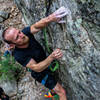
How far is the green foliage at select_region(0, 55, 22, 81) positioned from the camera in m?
4.34

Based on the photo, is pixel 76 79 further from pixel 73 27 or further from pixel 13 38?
pixel 13 38

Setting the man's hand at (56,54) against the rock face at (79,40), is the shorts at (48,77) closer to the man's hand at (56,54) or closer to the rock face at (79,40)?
the rock face at (79,40)

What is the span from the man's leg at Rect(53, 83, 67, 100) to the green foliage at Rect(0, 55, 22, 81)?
1866mm

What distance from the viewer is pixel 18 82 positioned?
4598 millimetres

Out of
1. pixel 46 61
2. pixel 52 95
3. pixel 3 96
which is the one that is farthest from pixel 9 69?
pixel 46 61


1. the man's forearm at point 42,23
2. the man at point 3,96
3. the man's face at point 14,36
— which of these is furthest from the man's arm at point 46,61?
the man at point 3,96

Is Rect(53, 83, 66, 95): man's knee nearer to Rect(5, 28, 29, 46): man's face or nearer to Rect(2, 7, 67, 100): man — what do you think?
Rect(2, 7, 67, 100): man

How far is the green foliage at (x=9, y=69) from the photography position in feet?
14.3

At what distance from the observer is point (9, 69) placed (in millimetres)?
4438

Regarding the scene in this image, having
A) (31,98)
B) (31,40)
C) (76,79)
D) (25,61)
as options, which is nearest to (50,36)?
(31,40)

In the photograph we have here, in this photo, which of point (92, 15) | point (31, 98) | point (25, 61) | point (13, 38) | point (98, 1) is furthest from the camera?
point (31, 98)

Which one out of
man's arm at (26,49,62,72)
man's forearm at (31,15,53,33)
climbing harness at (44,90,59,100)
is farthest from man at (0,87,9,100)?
man's forearm at (31,15,53,33)

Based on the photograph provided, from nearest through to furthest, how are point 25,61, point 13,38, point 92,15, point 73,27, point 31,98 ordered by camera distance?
point 92,15, point 73,27, point 13,38, point 25,61, point 31,98

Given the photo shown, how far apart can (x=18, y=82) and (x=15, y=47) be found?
7.60 ft
